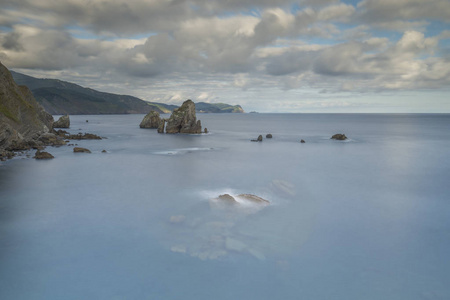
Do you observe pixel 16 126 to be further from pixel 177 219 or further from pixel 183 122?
pixel 183 122

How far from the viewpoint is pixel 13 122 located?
3272 centimetres

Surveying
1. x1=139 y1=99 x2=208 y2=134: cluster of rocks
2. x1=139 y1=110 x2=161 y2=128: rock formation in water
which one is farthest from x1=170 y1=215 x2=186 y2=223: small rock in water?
x1=139 y1=110 x2=161 y2=128: rock formation in water

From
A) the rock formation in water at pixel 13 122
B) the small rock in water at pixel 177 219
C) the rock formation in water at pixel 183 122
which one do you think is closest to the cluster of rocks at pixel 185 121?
the rock formation in water at pixel 183 122

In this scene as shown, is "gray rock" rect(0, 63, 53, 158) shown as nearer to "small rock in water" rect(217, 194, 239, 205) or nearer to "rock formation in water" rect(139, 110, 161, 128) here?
"small rock in water" rect(217, 194, 239, 205)

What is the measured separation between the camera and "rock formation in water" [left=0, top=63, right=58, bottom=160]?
30.0 m

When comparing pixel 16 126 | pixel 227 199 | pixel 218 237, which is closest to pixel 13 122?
pixel 16 126

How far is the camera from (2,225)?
13625mm

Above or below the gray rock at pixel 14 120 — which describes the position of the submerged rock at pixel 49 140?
below

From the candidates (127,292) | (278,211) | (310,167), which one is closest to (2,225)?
(127,292)

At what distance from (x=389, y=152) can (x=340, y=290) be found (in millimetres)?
40830

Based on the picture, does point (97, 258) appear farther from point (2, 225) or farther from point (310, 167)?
point (310, 167)

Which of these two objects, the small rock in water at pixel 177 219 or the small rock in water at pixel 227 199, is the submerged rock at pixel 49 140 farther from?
the small rock in water at pixel 177 219

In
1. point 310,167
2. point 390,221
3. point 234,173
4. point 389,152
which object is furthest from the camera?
point 389,152

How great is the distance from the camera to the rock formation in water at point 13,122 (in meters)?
30.0
